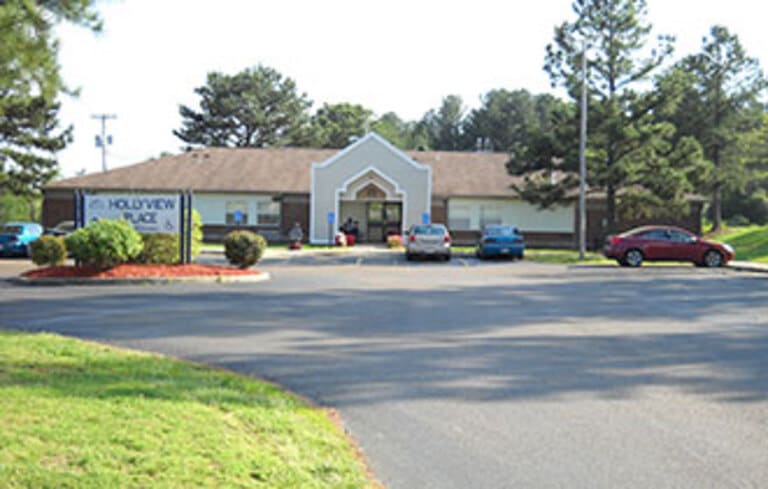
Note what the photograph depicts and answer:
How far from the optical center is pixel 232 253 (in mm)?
21859

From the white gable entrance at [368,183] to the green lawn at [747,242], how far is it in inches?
617

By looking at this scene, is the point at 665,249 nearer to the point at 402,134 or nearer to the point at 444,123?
the point at 444,123

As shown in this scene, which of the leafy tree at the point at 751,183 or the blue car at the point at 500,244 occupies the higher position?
the leafy tree at the point at 751,183

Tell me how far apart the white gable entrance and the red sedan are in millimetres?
14732

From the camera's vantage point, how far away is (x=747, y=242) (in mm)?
44281

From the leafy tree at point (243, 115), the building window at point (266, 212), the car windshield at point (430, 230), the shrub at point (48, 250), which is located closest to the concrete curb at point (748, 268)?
the car windshield at point (430, 230)

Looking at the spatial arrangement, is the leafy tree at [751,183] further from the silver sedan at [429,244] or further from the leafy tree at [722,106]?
the silver sedan at [429,244]

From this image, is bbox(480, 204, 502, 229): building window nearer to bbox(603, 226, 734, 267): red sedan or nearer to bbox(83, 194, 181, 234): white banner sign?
bbox(603, 226, 734, 267): red sedan

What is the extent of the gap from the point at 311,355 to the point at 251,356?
0.75 meters

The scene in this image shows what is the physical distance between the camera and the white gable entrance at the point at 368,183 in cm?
4125

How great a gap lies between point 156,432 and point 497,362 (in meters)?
5.06

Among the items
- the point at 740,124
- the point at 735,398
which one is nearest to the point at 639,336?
the point at 735,398

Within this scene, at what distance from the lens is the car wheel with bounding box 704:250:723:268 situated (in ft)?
89.7

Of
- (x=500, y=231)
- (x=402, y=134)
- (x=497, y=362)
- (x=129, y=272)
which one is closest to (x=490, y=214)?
(x=500, y=231)
